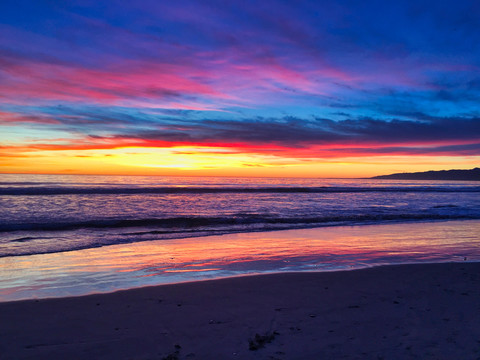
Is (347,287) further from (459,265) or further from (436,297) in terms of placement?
(459,265)

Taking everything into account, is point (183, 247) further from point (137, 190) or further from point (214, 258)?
point (137, 190)

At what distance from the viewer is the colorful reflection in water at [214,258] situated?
6.52 meters

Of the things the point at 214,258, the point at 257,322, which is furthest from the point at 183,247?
the point at 257,322

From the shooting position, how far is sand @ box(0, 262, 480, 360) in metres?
3.68

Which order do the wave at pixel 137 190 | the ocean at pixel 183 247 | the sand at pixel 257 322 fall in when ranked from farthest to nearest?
the wave at pixel 137 190 < the ocean at pixel 183 247 < the sand at pixel 257 322

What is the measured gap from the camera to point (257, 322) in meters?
4.46

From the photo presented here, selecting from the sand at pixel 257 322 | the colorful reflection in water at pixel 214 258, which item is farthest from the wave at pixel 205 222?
the sand at pixel 257 322

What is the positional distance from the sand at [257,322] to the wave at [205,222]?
28.9 ft

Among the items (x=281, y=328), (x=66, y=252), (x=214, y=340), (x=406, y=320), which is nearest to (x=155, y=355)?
(x=214, y=340)

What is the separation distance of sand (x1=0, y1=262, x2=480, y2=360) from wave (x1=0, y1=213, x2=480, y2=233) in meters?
8.80

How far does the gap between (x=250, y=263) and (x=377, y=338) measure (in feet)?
15.1

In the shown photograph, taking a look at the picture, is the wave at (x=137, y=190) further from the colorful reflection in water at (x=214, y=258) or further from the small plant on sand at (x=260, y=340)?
the small plant on sand at (x=260, y=340)

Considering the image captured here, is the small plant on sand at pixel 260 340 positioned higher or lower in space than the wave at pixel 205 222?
higher

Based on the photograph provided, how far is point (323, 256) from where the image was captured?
9086 millimetres
